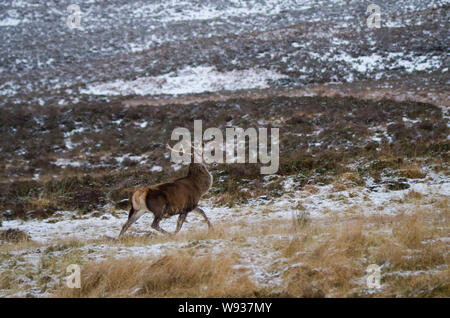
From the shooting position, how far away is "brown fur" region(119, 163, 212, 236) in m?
6.44

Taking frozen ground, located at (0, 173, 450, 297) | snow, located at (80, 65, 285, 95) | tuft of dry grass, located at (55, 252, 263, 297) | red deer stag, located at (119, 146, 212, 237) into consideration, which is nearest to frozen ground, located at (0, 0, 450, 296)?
frozen ground, located at (0, 173, 450, 297)

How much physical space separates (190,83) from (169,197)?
2194cm

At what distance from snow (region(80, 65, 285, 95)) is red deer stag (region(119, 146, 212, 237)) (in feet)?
64.0

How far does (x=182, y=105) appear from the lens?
2223 cm

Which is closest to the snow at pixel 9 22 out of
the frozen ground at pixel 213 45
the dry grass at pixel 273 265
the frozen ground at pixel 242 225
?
the frozen ground at pixel 213 45

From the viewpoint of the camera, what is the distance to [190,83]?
27562 mm

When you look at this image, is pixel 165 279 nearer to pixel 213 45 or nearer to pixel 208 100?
pixel 208 100

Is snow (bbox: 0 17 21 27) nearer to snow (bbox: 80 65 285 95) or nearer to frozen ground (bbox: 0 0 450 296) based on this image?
frozen ground (bbox: 0 0 450 296)

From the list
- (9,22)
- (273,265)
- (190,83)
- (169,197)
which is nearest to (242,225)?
(169,197)

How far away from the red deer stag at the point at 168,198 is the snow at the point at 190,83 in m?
19.5

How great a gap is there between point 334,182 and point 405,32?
24563mm
